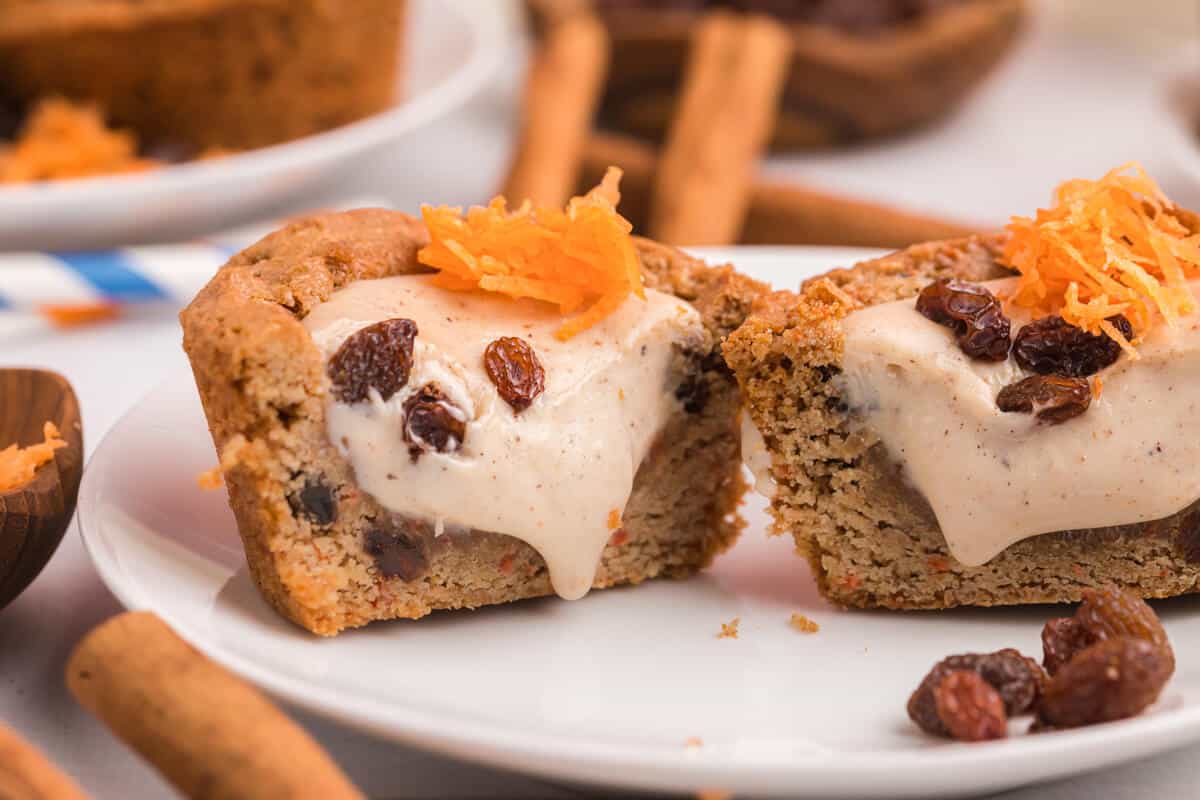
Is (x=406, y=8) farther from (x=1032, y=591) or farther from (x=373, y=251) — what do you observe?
(x=1032, y=591)

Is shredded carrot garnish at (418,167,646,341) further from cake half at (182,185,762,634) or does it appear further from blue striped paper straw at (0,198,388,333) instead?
blue striped paper straw at (0,198,388,333)

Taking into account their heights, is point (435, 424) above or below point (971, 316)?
below

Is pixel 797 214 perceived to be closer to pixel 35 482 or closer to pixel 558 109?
pixel 558 109

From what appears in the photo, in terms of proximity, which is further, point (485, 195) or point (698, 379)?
point (485, 195)

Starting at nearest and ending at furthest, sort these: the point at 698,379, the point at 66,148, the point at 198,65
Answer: the point at 698,379 < the point at 66,148 < the point at 198,65

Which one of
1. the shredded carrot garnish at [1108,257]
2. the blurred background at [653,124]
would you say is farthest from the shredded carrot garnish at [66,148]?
the shredded carrot garnish at [1108,257]

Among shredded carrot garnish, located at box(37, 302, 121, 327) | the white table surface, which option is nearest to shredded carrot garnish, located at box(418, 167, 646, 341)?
the white table surface

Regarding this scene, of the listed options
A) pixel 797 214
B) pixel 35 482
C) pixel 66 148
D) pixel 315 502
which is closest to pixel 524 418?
pixel 315 502

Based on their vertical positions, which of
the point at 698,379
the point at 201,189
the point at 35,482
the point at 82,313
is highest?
the point at 698,379
